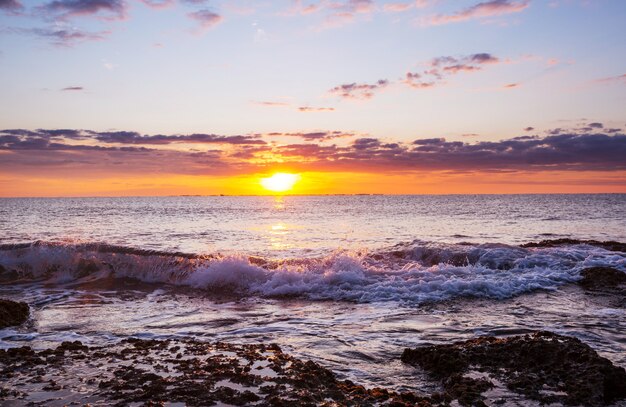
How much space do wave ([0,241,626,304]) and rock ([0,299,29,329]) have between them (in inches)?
237

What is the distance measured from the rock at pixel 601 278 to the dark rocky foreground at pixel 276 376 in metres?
8.71

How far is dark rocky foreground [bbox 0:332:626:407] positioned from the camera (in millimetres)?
5805

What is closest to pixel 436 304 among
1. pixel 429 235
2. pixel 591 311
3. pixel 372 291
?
pixel 372 291

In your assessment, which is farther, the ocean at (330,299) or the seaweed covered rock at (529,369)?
the ocean at (330,299)

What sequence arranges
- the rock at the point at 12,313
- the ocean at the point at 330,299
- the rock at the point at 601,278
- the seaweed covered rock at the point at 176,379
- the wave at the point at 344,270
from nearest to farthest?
1. the seaweed covered rock at the point at 176,379
2. the ocean at the point at 330,299
3. the rock at the point at 12,313
4. the wave at the point at 344,270
5. the rock at the point at 601,278

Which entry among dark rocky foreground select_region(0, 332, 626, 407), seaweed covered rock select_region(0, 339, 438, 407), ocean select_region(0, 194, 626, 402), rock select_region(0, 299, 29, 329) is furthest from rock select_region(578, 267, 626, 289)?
rock select_region(0, 299, 29, 329)

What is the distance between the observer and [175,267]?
18.4 metres

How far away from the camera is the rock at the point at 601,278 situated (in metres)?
15.0

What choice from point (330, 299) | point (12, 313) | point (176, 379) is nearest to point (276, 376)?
point (176, 379)

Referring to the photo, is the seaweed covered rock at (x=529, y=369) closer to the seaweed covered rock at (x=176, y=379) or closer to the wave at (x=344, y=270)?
the seaweed covered rock at (x=176, y=379)

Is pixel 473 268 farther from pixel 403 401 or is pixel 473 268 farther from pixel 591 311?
pixel 403 401

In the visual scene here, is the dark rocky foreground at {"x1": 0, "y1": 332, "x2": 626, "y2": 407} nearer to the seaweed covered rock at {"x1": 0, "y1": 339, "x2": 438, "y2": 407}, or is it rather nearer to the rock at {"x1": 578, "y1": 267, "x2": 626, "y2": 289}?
the seaweed covered rock at {"x1": 0, "y1": 339, "x2": 438, "y2": 407}

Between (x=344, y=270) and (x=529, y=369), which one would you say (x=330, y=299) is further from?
(x=529, y=369)

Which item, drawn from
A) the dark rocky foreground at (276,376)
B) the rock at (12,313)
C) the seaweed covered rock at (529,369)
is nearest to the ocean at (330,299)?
the rock at (12,313)
